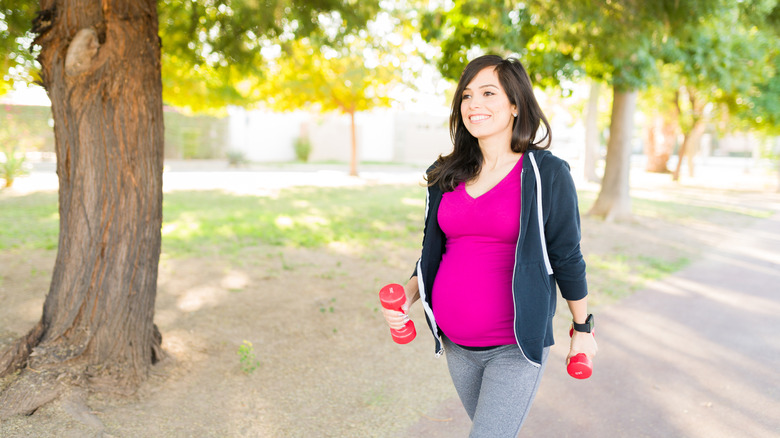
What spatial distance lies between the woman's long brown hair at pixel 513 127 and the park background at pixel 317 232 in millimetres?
1841

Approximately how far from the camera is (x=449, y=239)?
229cm

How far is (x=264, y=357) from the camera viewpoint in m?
4.52

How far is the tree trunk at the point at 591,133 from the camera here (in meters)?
21.1

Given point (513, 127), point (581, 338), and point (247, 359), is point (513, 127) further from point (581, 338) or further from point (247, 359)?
point (247, 359)

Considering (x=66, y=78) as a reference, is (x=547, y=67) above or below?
above

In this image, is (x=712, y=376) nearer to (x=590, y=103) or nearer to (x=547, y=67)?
(x=547, y=67)

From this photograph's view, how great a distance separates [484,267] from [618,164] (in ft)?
37.3

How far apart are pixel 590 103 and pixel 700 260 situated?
1379 cm

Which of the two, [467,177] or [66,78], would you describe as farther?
[66,78]

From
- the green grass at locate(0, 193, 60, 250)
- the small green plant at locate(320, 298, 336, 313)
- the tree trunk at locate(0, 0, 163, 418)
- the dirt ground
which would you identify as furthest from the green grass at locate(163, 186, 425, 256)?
the tree trunk at locate(0, 0, 163, 418)

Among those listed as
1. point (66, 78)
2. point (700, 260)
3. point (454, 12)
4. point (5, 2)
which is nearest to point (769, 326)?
point (700, 260)

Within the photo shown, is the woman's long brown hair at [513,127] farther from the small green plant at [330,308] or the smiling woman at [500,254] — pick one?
the small green plant at [330,308]

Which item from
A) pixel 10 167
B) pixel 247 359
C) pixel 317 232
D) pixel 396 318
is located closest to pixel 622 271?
pixel 317 232

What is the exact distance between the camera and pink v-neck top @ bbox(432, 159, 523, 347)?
208cm
